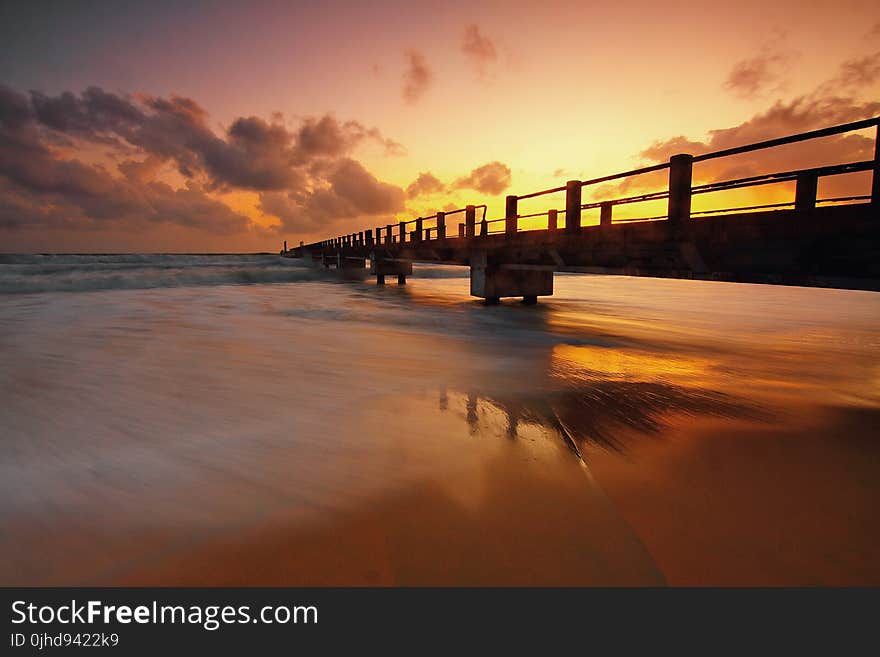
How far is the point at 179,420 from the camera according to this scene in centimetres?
429

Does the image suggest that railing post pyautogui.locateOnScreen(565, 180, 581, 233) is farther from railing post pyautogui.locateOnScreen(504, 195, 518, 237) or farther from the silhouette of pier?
railing post pyautogui.locateOnScreen(504, 195, 518, 237)

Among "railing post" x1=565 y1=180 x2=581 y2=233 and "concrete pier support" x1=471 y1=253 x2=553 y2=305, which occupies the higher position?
"railing post" x1=565 y1=180 x2=581 y2=233

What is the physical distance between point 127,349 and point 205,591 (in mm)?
7291

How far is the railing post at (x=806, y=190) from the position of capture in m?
5.33

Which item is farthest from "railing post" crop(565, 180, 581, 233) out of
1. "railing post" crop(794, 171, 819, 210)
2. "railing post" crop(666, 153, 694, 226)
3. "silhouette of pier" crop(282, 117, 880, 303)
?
"railing post" crop(794, 171, 819, 210)

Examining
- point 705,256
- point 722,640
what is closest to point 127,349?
point 722,640

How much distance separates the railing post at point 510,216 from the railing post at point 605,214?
11.3 ft

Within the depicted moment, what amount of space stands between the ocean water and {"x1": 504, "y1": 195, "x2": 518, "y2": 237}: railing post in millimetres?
5545

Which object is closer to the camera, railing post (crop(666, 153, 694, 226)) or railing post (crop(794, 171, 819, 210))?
railing post (crop(794, 171, 819, 210))

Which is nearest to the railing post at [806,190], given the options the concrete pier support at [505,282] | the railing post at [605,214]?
the railing post at [605,214]

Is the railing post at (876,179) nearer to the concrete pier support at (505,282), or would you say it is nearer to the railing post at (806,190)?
the railing post at (806,190)

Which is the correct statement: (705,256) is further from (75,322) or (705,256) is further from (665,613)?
(75,322)

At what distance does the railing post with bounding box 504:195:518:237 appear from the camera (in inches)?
487

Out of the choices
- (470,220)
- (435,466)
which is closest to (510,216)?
(470,220)
